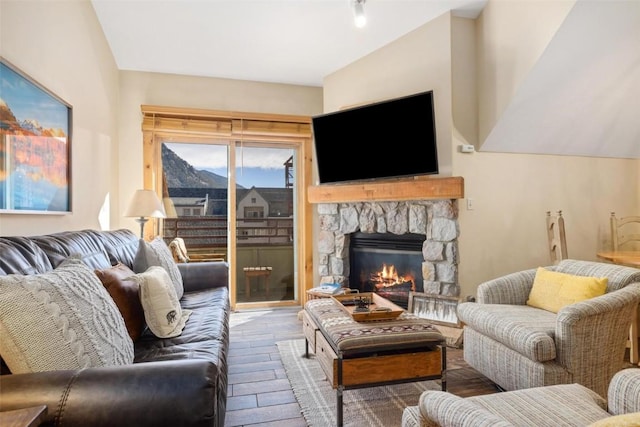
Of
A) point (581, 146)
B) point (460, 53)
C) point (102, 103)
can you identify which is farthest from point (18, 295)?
point (581, 146)

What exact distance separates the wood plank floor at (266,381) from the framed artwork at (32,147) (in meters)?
1.63

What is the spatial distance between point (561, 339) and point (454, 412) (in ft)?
4.34

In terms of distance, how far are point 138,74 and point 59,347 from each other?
3.71 meters

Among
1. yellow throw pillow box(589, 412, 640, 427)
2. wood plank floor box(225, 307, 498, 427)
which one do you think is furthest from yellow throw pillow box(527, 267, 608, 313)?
yellow throw pillow box(589, 412, 640, 427)

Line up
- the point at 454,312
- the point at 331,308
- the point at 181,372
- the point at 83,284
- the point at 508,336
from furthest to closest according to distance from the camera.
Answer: the point at 454,312, the point at 331,308, the point at 508,336, the point at 83,284, the point at 181,372

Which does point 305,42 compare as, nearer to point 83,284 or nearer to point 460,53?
point 460,53

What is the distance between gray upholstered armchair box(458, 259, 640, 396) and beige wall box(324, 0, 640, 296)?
0.95m

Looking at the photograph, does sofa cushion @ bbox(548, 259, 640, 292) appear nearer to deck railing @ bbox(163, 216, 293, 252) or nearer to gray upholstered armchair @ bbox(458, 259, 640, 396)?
gray upholstered armchair @ bbox(458, 259, 640, 396)

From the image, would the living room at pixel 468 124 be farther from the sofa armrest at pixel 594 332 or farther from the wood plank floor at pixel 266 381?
the sofa armrest at pixel 594 332

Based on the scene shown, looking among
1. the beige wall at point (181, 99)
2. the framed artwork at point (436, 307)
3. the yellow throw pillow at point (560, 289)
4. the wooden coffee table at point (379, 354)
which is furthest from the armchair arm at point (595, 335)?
the beige wall at point (181, 99)

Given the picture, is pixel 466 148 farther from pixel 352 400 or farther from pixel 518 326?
pixel 352 400

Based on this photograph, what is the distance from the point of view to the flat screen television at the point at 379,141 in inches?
125

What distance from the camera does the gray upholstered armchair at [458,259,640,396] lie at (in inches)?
74.1

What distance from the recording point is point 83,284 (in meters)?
1.29
